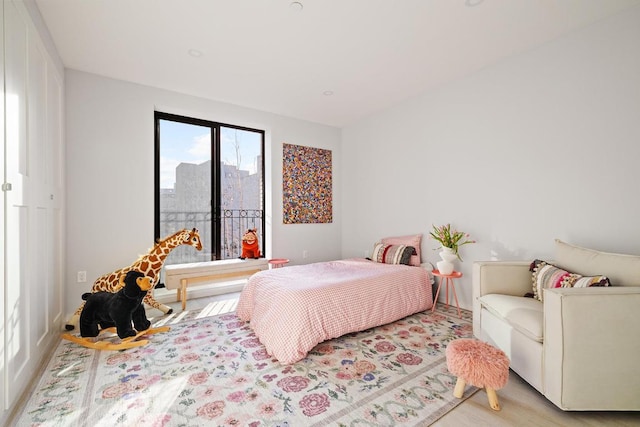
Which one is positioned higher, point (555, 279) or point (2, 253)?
point (2, 253)

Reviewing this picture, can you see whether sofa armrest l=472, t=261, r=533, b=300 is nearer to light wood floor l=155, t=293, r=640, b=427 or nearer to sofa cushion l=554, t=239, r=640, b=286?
sofa cushion l=554, t=239, r=640, b=286

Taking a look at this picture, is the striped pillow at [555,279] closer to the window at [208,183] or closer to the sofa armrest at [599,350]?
the sofa armrest at [599,350]

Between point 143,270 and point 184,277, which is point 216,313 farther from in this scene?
point 143,270

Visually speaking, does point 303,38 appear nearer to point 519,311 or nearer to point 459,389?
point 519,311

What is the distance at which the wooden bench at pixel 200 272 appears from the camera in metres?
3.30

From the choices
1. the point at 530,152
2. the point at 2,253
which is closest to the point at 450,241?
the point at 530,152

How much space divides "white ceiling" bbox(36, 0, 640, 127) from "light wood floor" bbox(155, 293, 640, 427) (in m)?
2.60

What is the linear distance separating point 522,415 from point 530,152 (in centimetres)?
219

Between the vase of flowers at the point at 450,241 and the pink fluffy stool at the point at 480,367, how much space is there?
4.51ft

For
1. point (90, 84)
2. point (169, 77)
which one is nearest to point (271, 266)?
point (169, 77)

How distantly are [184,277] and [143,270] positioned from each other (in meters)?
0.69

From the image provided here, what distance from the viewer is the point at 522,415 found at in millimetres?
1552

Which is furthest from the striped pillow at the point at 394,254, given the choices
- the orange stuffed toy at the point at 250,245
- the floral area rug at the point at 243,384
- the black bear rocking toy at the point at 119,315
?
the black bear rocking toy at the point at 119,315

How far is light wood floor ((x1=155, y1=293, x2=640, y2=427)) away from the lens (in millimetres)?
1494
